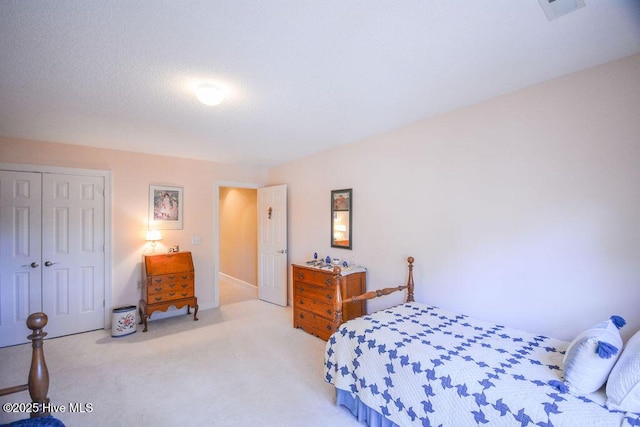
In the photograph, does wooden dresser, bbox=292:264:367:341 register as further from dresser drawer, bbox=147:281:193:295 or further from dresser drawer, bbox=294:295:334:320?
dresser drawer, bbox=147:281:193:295

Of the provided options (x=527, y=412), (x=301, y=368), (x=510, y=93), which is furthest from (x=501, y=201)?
(x=301, y=368)

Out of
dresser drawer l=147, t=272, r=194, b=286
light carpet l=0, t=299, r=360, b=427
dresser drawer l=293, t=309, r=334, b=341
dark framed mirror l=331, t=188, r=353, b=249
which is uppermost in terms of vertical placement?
dark framed mirror l=331, t=188, r=353, b=249

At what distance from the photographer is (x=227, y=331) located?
3719 mm

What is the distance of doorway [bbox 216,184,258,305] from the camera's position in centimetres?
585

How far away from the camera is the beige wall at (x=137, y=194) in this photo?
363cm

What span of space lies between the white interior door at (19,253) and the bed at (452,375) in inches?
152

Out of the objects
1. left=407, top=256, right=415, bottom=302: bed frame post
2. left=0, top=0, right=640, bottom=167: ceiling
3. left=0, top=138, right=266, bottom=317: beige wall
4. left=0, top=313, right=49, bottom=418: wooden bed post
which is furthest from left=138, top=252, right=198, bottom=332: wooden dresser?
left=407, top=256, right=415, bottom=302: bed frame post

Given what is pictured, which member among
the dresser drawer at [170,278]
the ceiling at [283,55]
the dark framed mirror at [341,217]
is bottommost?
the dresser drawer at [170,278]

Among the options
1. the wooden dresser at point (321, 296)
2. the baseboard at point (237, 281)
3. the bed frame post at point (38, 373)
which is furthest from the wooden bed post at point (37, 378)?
the baseboard at point (237, 281)

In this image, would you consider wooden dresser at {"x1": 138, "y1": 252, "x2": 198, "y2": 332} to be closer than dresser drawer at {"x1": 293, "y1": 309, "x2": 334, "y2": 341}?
No

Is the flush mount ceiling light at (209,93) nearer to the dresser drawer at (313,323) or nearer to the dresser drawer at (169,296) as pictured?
the dresser drawer at (313,323)

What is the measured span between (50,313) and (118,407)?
7.54 feet

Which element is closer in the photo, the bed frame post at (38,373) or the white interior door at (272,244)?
the bed frame post at (38,373)

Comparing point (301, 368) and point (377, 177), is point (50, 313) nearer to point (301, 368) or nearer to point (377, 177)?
point (301, 368)
